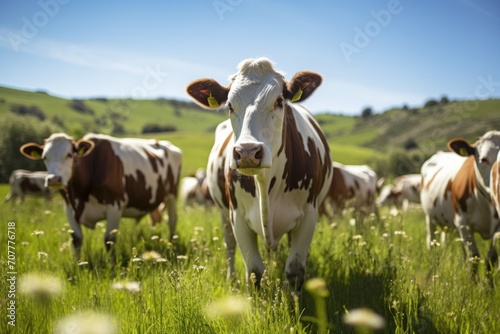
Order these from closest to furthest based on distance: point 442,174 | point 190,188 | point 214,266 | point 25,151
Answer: point 214,266, point 25,151, point 442,174, point 190,188

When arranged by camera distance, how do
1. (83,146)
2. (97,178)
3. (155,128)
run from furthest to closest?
(155,128) < (97,178) < (83,146)

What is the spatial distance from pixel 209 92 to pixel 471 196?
12.2ft

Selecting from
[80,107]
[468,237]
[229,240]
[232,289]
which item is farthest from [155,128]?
[232,289]

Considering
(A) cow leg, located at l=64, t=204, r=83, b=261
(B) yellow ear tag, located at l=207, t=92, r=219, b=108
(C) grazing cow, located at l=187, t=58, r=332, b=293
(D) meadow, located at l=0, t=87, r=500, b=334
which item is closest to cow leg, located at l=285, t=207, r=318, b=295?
(C) grazing cow, located at l=187, t=58, r=332, b=293

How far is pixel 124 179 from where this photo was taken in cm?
638

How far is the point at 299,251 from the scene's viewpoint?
12.1 feet

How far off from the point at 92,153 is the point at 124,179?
2.17ft

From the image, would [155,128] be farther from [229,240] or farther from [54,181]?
[229,240]

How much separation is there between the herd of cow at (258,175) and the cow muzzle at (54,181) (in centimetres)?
1

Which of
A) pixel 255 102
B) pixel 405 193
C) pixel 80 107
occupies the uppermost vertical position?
pixel 80 107

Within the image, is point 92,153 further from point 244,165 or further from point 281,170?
point 244,165

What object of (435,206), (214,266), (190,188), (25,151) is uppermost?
(25,151)

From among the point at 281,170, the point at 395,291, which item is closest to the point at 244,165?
the point at 281,170

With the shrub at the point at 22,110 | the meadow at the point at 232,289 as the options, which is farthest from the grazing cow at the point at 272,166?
the shrub at the point at 22,110
